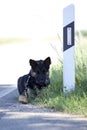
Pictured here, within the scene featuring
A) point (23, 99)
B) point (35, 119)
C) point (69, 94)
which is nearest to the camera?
point (35, 119)

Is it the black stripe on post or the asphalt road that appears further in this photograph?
the black stripe on post

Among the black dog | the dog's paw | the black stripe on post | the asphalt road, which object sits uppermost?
the black stripe on post

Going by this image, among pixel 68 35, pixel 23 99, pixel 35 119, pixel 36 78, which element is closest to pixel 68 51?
pixel 68 35

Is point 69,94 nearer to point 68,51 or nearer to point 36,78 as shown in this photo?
point 36,78

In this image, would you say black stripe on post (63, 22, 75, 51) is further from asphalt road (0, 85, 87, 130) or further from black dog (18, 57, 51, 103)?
asphalt road (0, 85, 87, 130)

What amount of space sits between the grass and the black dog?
0.51ft

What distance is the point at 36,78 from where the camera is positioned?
10758 mm

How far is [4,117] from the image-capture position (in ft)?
30.6

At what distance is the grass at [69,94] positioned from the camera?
31.8 feet

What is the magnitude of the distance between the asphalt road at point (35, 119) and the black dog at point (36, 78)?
0.62 m

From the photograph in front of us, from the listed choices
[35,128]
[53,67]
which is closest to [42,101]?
[35,128]

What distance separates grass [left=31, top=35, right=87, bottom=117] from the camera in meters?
9.70

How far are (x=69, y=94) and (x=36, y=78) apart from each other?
0.66 metres

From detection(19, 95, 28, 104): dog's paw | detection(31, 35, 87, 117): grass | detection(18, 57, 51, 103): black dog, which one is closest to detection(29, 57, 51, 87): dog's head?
detection(18, 57, 51, 103): black dog
